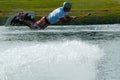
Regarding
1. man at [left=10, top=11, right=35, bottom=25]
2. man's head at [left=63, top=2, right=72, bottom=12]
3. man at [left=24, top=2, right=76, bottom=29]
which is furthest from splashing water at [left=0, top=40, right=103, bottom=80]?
man's head at [left=63, top=2, right=72, bottom=12]

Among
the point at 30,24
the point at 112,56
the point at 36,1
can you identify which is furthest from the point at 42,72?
the point at 36,1

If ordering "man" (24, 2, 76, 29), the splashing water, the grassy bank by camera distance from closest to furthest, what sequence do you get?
"man" (24, 2, 76, 29) < the splashing water < the grassy bank

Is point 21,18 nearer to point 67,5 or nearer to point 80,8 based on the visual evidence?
point 67,5

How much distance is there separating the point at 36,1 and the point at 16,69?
89706 millimetres

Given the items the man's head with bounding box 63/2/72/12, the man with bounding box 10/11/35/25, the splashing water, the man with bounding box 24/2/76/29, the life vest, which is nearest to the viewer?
the man's head with bounding box 63/2/72/12

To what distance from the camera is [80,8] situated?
4513 inches

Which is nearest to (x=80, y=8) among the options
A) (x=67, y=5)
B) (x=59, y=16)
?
Result: (x=59, y=16)

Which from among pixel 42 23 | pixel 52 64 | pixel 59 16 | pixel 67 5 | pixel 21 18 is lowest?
pixel 52 64

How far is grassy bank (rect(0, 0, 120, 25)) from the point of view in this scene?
10190cm

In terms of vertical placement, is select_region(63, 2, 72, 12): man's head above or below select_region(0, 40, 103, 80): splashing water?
above

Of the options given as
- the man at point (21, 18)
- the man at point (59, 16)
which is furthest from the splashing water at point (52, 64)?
the man at point (21, 18)

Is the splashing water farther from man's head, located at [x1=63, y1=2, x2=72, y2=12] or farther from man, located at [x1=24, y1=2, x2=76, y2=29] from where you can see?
man's head, located at [x1=63, y1=2, x2=72, y2=12]

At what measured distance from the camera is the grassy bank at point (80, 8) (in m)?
102

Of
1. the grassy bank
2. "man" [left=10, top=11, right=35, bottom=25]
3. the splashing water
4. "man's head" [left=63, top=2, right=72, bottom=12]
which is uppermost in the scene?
"man's head" [left=63, top=2, right=72, bottom=12]
